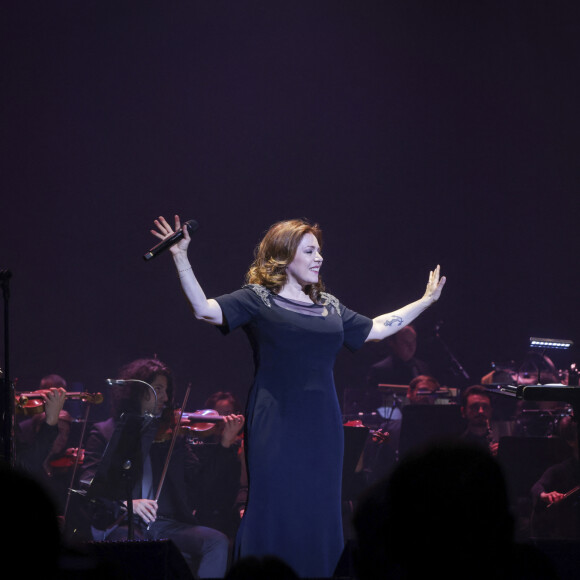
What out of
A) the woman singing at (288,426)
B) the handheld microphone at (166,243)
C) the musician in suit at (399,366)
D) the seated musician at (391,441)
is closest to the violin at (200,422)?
the seated musician at (391,441)

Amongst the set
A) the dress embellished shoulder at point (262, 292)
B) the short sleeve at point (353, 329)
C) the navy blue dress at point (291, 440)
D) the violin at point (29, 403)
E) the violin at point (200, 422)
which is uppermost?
the dress embellished shoulder at point (262, 292)

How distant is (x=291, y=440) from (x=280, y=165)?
6.61 m

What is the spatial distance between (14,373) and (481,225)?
233 inches

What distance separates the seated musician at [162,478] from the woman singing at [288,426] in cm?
190

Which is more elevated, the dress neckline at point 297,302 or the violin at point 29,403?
the dress neckline at point 297,302

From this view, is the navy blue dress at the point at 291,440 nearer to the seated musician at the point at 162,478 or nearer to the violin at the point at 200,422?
the seated musician at the point at 162,478

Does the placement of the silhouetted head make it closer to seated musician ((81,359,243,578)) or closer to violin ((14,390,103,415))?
seated musician ((81,359,243,578))

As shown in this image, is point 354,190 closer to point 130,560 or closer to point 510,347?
point 510,347

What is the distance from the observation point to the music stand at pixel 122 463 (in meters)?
4.74

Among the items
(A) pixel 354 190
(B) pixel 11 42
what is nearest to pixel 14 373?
(B) pixel 11 42

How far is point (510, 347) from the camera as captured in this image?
391 inches

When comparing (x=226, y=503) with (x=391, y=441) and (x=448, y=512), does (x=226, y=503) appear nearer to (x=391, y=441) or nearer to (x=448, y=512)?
(x=391, y=441)

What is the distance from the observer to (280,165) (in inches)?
370

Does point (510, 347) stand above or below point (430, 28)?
below
